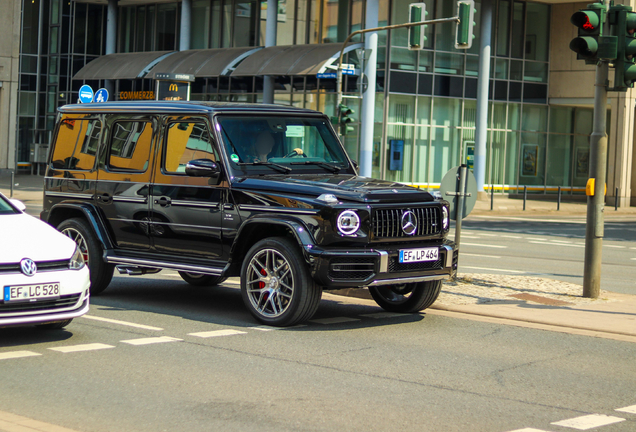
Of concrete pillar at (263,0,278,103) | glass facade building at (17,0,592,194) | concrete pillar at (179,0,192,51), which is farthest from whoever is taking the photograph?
concrete pillar at (179,0,192,51)

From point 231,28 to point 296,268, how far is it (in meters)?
36.6

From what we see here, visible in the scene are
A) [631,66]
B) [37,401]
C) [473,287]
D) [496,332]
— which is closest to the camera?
[37,401]

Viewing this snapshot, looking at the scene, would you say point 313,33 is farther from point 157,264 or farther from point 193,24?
point 157,264

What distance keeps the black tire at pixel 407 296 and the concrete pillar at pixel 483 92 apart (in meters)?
29.0

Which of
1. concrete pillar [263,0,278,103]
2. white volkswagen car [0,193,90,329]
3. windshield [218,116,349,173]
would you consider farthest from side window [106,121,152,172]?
concrete pillar [263,0,278,103]

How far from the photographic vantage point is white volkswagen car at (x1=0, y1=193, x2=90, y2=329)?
23.5 feet

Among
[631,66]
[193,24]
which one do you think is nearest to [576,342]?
[631,66]

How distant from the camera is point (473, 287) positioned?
11.6 meters

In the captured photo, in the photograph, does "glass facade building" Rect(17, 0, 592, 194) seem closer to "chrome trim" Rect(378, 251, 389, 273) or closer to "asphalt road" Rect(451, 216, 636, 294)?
"asphalt road" Rect(451, 216, 636, 294)

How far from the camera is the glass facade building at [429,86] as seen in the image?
37.8 m

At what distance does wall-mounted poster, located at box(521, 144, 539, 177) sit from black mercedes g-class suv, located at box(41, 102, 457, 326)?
1311 inches

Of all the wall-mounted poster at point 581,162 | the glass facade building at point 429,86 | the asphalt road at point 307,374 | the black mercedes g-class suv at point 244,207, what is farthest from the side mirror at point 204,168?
the wall-mounted poster at point 581,162

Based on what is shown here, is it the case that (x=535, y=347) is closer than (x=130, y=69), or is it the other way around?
(x=535, y=347)

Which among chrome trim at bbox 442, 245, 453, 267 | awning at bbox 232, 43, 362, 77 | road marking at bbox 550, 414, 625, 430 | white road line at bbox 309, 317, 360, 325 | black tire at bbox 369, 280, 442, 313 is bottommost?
white road line at bbox 309, 317, 360, 325
